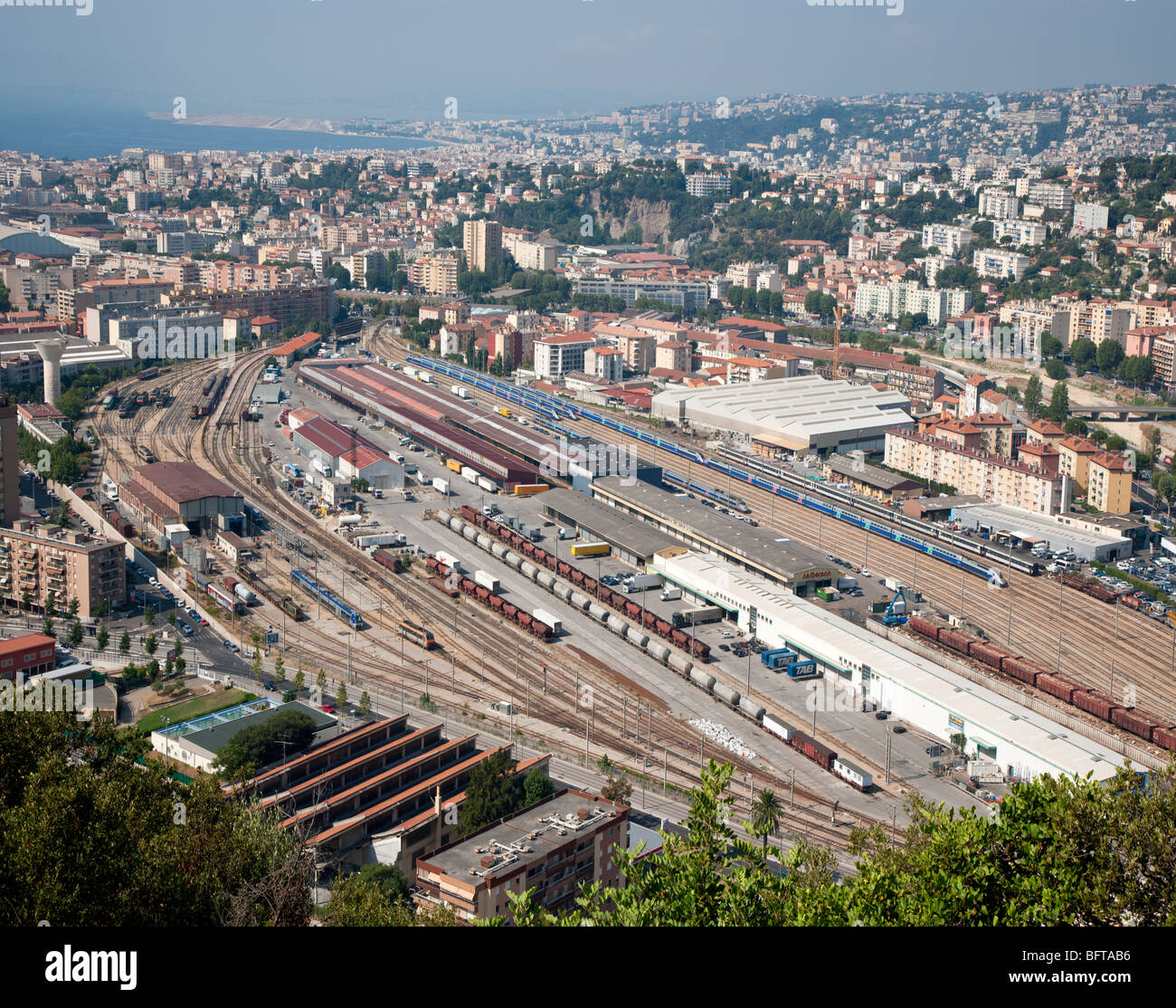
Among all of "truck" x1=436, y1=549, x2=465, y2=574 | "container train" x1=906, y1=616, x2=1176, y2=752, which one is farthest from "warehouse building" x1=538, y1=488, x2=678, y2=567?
"container train" x1=906, y1=616, x2=1176, y2=752

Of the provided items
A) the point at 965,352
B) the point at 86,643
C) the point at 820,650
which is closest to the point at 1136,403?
the point at 965,352

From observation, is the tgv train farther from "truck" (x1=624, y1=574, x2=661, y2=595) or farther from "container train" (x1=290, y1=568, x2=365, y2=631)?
"container train" (x1=290, y1=568, x2=365, y2=631)

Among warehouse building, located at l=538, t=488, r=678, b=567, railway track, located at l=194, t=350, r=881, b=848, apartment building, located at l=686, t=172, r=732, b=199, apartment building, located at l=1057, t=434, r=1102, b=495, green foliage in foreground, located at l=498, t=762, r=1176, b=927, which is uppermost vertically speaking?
apartment building, located at l=686, t=172, r=732, b=199

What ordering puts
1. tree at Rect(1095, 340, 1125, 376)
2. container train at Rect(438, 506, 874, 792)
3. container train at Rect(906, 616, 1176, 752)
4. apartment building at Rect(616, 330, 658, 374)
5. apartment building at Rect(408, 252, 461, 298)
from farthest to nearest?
apartment building at Rect(408, 252, 461, 298)
apartment building at Rect(616, 330, 658, 374)
tree at Rect(1095, 340, 1125, 376)
container train at Rect(906, 616, 1176, 752)
container train at Rect(438, 506, 874, 792)

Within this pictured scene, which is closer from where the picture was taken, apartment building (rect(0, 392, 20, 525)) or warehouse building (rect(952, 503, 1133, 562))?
apartment building (rect(0, 392, 20, 525))

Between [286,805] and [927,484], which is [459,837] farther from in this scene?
[927,484]

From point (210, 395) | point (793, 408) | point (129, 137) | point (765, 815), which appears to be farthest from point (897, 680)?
point (129, 137)

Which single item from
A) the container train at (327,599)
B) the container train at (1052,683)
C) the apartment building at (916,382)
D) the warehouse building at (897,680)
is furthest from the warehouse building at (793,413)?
the container train at (327,599)
